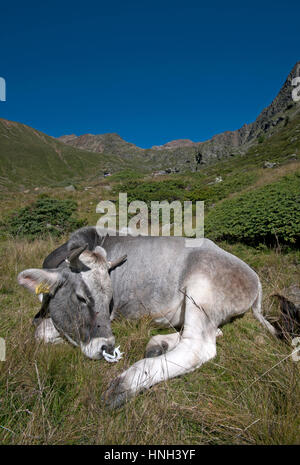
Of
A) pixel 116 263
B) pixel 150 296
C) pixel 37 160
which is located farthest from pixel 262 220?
pixel 37 160

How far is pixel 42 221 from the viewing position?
10.4 meters

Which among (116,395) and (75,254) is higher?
(75,254)

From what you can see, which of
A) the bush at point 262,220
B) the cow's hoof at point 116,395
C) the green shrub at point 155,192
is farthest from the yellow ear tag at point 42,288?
the green shrub at point 155,192

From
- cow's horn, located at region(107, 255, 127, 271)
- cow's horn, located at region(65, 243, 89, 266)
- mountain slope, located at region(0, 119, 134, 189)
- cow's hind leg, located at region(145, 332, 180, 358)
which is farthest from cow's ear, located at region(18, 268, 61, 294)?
mountain slope, located at region(0, 119, 134, 189)

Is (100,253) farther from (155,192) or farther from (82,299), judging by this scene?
(155,192)

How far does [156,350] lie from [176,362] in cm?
33

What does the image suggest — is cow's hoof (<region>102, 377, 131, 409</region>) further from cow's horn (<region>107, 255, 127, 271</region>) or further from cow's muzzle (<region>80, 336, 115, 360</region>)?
cow's horn (<region>107, 255, 127, 271</region>)

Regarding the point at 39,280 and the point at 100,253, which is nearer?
the point at 39,280

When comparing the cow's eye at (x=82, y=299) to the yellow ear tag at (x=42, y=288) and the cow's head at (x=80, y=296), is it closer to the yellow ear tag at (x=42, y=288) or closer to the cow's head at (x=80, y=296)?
the cow's head at (x=80, y=296)

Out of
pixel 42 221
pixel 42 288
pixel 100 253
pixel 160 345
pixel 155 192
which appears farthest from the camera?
pixel 155 192

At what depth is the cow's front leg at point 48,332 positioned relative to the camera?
10.2ft

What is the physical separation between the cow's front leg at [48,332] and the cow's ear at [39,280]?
0.43 meters

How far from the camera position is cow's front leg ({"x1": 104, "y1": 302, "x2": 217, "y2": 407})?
2.25m

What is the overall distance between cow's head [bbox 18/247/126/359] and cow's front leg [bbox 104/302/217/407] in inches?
19.2
